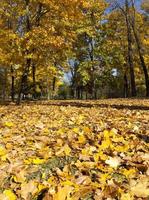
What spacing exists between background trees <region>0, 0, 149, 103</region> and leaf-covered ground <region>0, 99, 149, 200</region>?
9997 millimetres

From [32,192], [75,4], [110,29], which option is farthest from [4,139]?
[110,29]

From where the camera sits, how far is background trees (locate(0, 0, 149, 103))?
18609 millimetres

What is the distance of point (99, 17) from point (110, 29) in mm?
3195

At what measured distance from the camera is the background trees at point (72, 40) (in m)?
18.6

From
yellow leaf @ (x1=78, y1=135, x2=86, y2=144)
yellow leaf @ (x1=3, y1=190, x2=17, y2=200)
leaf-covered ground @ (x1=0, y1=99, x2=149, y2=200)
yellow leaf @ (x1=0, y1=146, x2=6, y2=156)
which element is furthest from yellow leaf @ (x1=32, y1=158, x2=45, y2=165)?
yellow leaf @ (x1=78, y1=135, x2=86, y2=144)

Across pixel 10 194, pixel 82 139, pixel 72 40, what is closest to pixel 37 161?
pixel 10 194

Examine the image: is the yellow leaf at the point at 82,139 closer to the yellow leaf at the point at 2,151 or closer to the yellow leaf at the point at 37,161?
the yellow leaf at the point at 37,161

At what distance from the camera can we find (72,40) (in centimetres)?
2406

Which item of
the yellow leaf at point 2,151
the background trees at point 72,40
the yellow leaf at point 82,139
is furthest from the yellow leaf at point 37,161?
the background trees at point 72,40

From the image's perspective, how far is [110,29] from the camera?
42.8 m

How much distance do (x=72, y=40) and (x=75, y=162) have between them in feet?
59.7

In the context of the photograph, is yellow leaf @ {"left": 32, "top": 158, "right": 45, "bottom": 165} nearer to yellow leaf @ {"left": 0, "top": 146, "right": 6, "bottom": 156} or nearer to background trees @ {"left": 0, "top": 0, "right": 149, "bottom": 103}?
yellow leaf @ {"left": 0, "top": 146, "right": 6, "bottom": 156}

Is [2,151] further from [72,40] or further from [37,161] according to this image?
[72,40]

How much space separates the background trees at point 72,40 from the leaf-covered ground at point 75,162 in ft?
32.8
